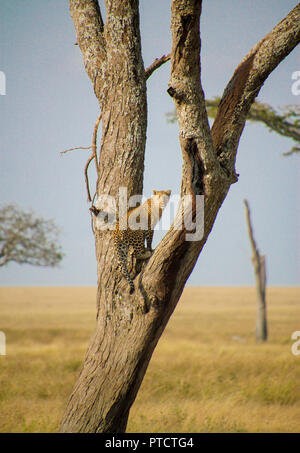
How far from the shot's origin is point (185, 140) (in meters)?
3.83

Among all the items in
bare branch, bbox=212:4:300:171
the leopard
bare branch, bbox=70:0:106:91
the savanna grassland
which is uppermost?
bare branch, bbox=70:0:106:91

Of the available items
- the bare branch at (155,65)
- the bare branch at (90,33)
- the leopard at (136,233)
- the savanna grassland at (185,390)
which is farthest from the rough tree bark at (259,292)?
the leopard at (136,233)

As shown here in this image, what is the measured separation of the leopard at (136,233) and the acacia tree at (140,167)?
0.09m

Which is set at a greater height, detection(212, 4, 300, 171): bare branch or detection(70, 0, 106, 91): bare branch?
detection(70, 0, 106, 91): bare branch

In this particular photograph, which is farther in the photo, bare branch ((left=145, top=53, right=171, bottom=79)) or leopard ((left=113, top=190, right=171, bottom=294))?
bare branch ((left=145, top=53, right=171, bottom=79))

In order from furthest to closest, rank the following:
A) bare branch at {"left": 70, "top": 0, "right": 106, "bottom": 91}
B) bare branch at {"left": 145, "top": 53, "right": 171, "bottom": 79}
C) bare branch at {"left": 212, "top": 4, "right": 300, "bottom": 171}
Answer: bare branch at {"left": 145, "top": 53, "right": 171, "bottom": 79} → bare branch at {"left": 70, "top": 0, "right": 106, "bottom": 91} → bare branch at {"left": 212, "top": 4, "right": 300, "bottom": 171}

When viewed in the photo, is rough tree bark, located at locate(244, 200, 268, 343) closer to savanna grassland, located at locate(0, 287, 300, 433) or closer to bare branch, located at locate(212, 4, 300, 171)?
savanna grassland, located at locate(0, 287, 300, 433)

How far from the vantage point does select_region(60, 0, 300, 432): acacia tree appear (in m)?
3.82

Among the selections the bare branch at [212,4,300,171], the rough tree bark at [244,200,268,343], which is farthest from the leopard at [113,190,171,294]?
the rough tree bark at [244,200,268,343]

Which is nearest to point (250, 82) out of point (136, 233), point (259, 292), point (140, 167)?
point (140, 167)

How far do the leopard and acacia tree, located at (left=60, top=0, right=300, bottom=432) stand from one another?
9cm

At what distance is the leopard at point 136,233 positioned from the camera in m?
4.22
